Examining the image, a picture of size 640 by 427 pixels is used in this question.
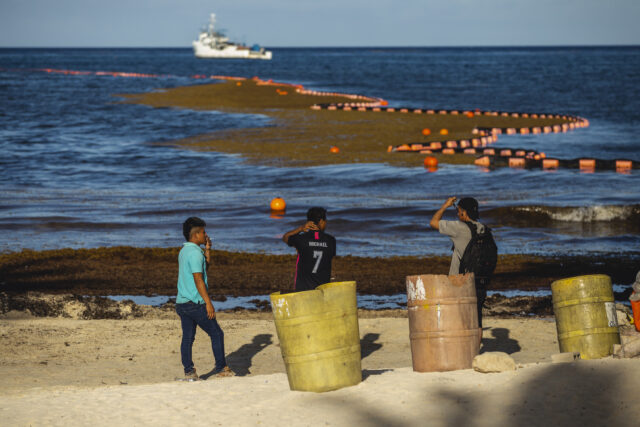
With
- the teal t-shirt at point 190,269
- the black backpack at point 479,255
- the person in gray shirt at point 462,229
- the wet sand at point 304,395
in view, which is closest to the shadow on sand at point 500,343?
the wet sand at point 304,395

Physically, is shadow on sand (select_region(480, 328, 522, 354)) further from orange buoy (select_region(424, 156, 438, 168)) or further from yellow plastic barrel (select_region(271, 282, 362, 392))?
orange buoy (select_region(424, 156, 438, 168))

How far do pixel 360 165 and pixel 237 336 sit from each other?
65.7ft

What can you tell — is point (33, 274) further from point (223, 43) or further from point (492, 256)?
point (223, 43)

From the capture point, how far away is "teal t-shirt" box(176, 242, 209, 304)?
8536 mm

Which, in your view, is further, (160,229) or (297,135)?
(297,135)

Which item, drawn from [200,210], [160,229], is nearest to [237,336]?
[160,229]

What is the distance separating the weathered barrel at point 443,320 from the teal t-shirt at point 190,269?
2.14 m

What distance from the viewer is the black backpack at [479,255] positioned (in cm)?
884

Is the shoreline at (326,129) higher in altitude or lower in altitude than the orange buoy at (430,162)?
higher

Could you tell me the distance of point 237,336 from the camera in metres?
11.8

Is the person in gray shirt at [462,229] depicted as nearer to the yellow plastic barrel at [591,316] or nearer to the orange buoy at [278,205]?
the yellow plastic barrel at [591,316]

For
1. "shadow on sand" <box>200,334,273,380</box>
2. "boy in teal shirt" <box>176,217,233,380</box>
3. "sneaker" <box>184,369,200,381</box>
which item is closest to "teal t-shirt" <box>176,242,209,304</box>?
"boy in teal shirt" <box>176,217,233,380</box>

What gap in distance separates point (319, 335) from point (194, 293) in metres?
1.77

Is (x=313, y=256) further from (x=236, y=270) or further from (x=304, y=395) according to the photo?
(x=236, y=270)
